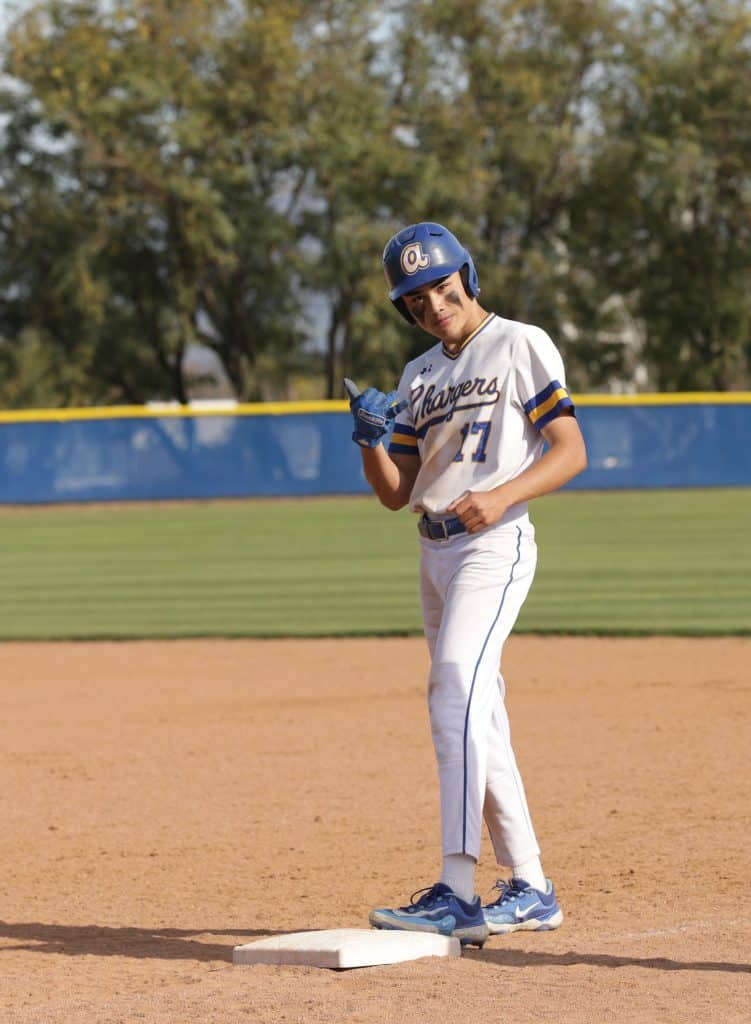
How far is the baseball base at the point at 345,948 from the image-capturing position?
3.35m

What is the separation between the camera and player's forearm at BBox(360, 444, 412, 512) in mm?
3771

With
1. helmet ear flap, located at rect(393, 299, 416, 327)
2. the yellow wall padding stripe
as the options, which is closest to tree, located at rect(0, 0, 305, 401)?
the yellow wall padding stripe

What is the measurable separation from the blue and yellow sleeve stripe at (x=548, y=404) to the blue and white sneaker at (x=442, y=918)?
1.14m

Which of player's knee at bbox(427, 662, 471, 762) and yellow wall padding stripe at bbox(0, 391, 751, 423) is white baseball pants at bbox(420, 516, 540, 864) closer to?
player's knee at bbox(427, 662, 471, 762)

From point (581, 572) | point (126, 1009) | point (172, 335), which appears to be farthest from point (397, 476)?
point (172, 335)

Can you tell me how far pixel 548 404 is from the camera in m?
3.62

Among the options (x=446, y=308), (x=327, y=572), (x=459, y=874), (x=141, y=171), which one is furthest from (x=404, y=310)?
(x=141, y=171)

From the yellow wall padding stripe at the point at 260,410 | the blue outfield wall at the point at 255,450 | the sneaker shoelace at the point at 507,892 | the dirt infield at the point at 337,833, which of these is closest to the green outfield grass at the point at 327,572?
the dirt infield at the point at 337,833

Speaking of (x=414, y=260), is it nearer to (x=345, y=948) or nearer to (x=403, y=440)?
(x=403, y=440)

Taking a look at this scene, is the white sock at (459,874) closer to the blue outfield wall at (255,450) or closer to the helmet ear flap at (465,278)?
the helmet ear flap at (465,278)

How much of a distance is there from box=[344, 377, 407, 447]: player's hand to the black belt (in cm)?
23

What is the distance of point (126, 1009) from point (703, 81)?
3232 cm

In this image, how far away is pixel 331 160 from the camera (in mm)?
31922

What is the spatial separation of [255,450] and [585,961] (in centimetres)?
2061
